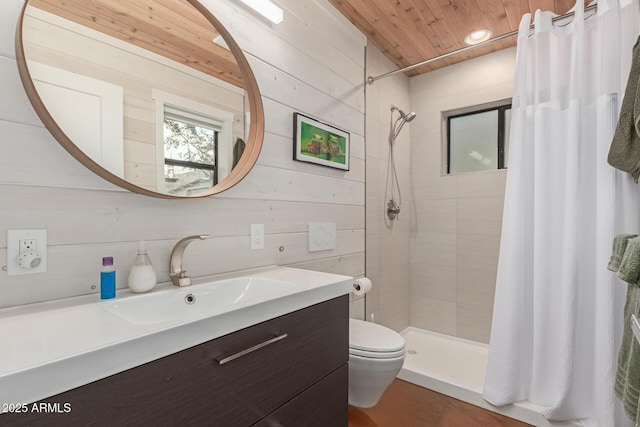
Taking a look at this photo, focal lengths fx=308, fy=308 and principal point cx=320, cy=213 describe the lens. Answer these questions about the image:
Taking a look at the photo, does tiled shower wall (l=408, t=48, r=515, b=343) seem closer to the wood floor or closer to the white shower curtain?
the white shower curtain

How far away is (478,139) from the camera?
263 cm

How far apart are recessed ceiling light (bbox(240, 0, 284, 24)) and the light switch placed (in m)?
1.03

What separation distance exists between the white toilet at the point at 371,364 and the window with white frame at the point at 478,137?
1749 mm

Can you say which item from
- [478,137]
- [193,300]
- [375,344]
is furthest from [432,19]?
[193,300]

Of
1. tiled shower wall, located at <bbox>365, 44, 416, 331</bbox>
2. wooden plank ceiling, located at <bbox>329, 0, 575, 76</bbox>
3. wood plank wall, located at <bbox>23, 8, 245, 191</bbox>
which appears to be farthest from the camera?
tiled shower wall, located at <bbox>365, 44, 416, 331</bbox>

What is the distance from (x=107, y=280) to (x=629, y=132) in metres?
2.03

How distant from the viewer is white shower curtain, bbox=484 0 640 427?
1.44 meters

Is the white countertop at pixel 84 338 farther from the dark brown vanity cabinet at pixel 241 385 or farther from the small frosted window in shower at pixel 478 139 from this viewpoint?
the small frosted window in shower at pixel 478 139

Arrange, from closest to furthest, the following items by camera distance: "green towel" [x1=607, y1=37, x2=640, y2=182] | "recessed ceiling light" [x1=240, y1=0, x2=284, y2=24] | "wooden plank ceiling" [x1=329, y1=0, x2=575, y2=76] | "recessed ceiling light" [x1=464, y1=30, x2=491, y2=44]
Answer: "green towel" [x1=607, y1=37, x2=640, y2=182], "recessed ceiling light" [x1=240, y1=0, x2=284, y2=24], "wooden plank ceiling" [x1=329, y1=0, x2=575, y2=76], "recessed ceiling light" [x1=464, y1=30, x2=491, y2=44]

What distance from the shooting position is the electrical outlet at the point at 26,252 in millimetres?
797

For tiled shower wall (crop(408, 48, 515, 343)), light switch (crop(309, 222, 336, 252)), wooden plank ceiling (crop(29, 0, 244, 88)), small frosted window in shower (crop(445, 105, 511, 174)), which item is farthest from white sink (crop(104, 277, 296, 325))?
small frosted window in shower (crop(445, 105, 511, 174))

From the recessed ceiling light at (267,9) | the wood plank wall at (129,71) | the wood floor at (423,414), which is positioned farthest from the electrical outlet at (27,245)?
the wood floor at (423,414)

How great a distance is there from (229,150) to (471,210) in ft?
6.72

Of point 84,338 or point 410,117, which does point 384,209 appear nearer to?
point 410,117
